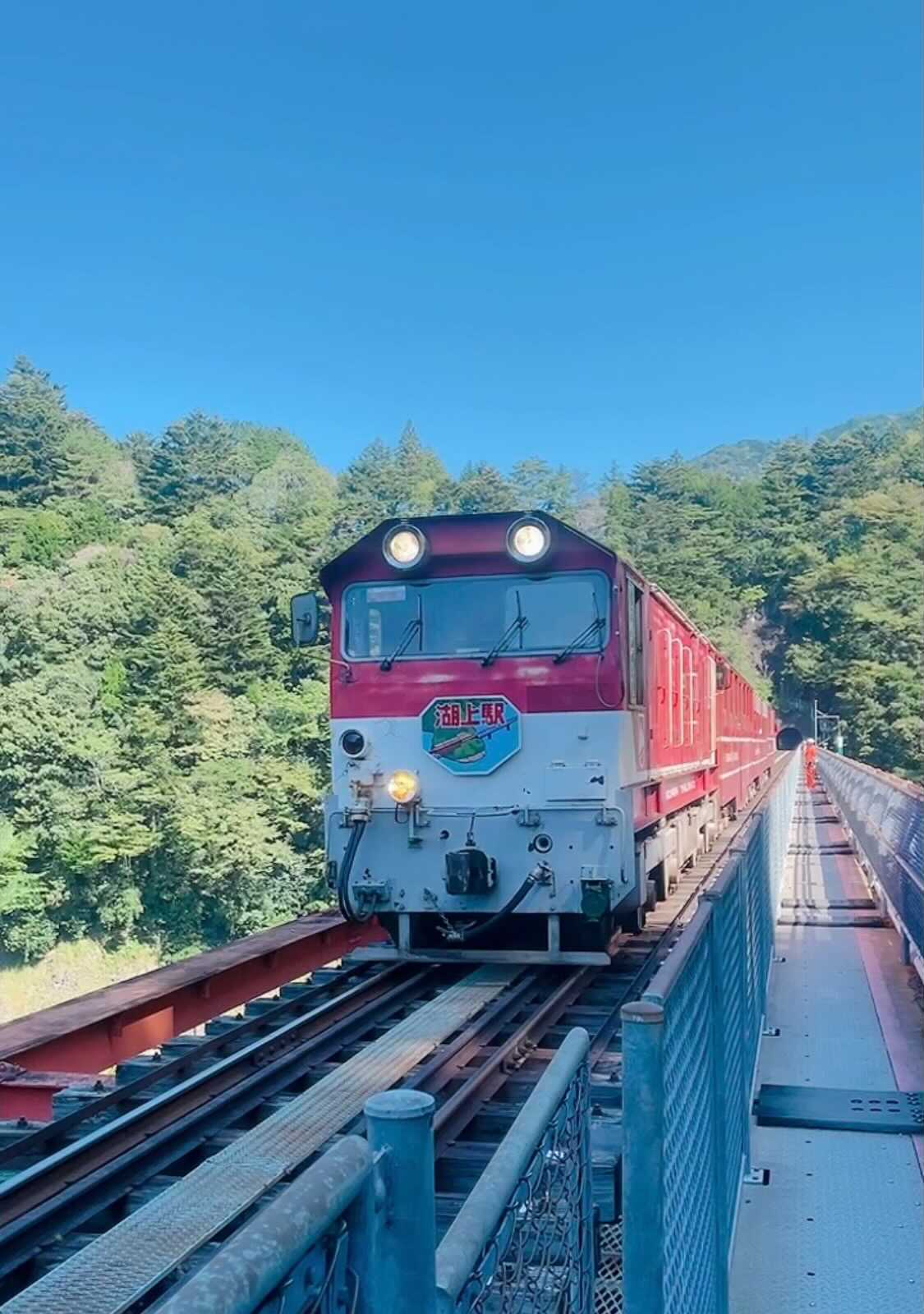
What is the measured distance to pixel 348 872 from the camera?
8367 mm

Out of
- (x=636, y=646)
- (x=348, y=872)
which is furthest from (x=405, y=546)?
(x=348, y=872)

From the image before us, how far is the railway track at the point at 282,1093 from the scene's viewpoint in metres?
4.17

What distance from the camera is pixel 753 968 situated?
19.7 feet

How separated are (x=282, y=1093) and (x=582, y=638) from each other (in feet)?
13.3

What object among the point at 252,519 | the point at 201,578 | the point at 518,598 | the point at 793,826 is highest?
the point at 252,519

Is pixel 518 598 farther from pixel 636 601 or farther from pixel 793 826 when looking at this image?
pixel 793 826

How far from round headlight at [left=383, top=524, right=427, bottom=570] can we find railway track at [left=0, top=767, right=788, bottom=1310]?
10.5 feet

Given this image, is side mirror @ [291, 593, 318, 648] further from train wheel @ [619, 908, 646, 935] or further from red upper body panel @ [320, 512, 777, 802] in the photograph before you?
train wheel @ [619, 908, 646, 935]

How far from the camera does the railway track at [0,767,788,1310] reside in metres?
4.17

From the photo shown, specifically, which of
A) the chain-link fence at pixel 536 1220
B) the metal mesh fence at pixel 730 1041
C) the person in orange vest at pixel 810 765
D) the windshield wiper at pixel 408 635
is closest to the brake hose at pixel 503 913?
the windshield wiper at pixel 408 635

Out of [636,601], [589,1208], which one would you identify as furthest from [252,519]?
[589,1208]

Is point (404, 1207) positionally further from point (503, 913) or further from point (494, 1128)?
point (503, 913)

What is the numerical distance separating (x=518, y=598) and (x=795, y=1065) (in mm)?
3924

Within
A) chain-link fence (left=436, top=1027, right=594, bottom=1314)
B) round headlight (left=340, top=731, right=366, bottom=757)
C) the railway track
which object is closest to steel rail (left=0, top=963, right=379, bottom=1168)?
the railway track
